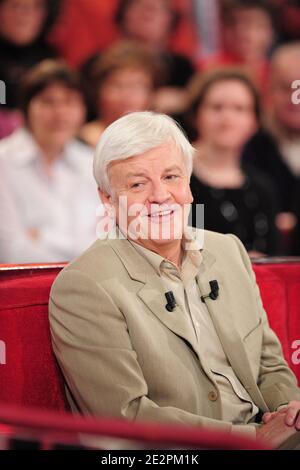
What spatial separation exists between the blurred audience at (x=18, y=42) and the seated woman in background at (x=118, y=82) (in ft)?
0.81

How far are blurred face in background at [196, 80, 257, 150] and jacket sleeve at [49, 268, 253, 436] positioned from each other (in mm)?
1860

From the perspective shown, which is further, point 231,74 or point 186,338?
point 231,74

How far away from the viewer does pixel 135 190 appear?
5.75 ft

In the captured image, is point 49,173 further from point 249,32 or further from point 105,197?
point 105,197

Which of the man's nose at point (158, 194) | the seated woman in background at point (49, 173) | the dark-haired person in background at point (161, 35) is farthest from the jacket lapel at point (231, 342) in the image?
the dark-haired person in background at point (161, 35)

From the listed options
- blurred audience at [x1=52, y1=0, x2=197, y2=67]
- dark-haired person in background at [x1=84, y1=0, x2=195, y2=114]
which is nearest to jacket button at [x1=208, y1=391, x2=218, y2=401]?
dark-haired person in background at [x1=84, y1=0, x2=195, y2=114]

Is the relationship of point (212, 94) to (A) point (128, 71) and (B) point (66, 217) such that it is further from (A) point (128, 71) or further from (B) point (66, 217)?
(B) point (66, 217)

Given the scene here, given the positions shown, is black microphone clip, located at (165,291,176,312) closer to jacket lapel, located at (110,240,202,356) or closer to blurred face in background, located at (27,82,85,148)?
jacket lapel, located at (110,240,202,356)

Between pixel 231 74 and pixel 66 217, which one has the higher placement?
pixel 231 74

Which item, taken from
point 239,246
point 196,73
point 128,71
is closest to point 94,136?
point 128,71

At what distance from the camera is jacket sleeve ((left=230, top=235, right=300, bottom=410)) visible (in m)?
1.84

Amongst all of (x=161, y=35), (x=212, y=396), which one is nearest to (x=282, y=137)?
(x=161, y=35)

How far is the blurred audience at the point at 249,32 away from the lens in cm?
410
